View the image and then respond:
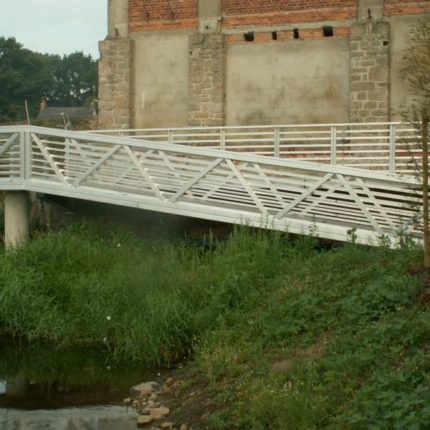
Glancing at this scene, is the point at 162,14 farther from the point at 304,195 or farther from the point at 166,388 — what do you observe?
the point at 166,388

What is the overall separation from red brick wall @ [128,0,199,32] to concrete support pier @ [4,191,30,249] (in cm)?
917

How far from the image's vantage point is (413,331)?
6754 millimetres

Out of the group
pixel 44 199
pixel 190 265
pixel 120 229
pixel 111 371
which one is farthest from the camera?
pixel 44 199

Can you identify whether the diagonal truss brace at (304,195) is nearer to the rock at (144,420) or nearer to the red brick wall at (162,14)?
the rock at (144,420)

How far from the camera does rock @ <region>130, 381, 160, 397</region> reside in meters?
8.66

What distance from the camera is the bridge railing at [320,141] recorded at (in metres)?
16.2

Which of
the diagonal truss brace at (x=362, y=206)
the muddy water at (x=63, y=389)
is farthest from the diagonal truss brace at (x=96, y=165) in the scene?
the diagonal truss brace at (x=362, y=206)

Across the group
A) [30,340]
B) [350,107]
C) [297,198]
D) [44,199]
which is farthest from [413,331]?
[350,107]

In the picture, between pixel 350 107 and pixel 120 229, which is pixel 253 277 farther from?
pixel 350 107

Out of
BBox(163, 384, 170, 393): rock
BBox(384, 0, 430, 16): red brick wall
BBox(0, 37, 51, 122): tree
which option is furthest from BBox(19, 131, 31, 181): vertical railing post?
BBox(0, 37, 51, 122): tree

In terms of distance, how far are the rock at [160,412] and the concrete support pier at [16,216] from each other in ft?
23.7

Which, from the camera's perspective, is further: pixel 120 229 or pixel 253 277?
pixel 120 229

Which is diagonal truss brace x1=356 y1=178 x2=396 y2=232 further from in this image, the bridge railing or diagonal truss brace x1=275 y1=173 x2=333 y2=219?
the bridge railing

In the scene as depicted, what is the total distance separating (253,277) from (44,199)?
6.48m
